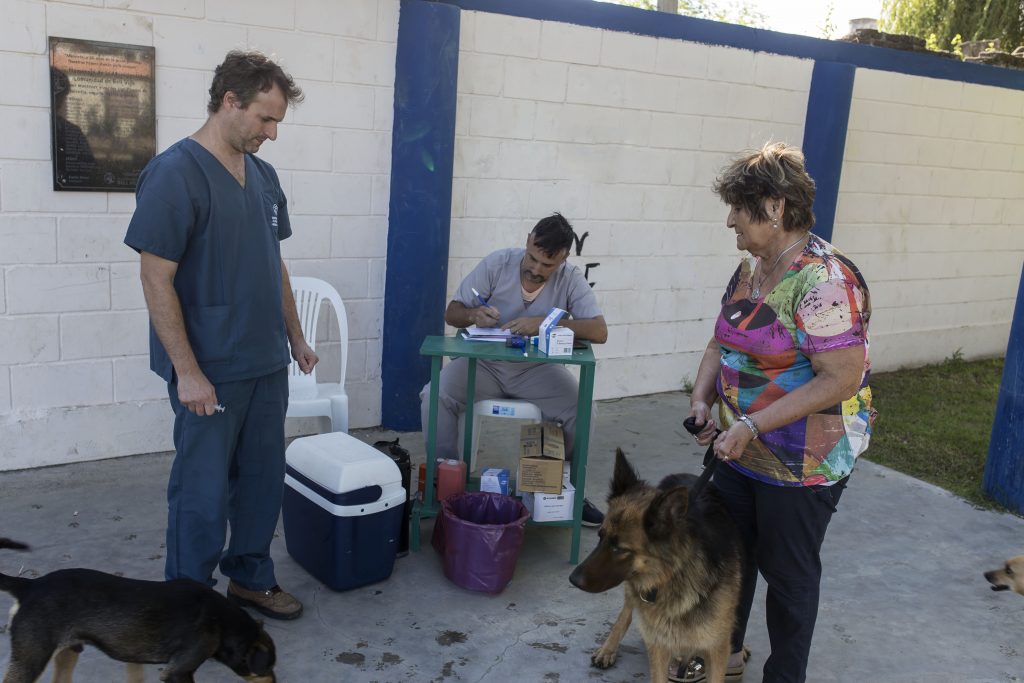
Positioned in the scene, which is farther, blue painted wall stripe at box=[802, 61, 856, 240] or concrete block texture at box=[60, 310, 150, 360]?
blue painted wall stripe at box=[802, 61, 856, 240]

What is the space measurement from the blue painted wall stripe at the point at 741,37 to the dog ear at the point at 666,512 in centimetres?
372

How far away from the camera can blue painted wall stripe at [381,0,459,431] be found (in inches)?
199

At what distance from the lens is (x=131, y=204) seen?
4516 mm

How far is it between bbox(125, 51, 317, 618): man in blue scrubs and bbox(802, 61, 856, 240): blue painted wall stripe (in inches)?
194

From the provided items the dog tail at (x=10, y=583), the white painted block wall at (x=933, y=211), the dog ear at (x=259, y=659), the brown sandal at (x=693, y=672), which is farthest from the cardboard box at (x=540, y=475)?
the white painted block wall at (x=933, y=211)

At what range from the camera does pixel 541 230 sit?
13.6ft

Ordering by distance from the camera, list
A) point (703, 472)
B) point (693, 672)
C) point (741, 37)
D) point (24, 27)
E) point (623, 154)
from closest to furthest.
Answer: point (703, 472)
point (693, 672)
point (24, 27)
point (623, 154)
point (741, 37)

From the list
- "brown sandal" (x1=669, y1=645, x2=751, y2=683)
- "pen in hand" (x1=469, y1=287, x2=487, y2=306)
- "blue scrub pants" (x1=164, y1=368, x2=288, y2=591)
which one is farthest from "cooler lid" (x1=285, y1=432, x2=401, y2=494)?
"brown sandal" (x1=669, y1=645, x2=751, y2=683)

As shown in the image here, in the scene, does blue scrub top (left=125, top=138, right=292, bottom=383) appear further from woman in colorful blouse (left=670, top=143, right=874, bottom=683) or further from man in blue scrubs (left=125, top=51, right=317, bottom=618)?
woman in colorful blouse (left=670, top=143, right=874, bottom=683)

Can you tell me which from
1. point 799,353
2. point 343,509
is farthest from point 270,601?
point 799,353

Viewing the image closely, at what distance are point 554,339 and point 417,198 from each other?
5.79 ft

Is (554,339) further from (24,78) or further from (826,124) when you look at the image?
(826,124)

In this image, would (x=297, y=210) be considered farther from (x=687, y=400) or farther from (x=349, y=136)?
(x=687, y=400)

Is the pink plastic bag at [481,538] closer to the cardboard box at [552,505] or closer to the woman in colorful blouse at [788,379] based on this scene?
the cardboard box at [552,505]
